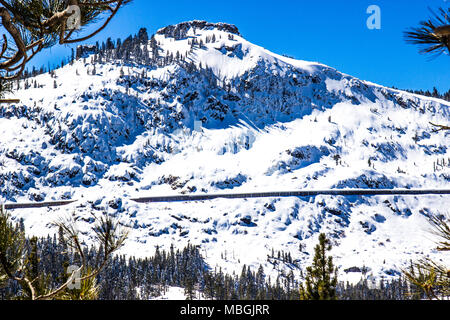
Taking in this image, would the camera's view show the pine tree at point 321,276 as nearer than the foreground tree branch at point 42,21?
No

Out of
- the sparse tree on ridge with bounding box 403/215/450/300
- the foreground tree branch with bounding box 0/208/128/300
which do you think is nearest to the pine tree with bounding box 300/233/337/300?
the sparse tree on ridge with bounding box 403/215/450/300

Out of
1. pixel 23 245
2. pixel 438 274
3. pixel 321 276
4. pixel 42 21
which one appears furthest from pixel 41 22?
pixel 321 276

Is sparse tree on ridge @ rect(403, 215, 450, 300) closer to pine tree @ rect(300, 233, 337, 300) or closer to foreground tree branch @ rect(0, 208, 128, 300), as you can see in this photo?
foreground tree branch @ rect(0, 208, 128, 300)

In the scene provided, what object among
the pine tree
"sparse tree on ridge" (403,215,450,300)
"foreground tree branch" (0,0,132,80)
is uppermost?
"foreground tree branch" (0,0,132,80)

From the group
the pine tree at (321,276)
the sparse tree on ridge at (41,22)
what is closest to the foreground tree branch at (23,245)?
the sparse tree on ridge at (41,22)

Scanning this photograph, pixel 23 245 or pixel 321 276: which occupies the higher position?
pixel 23 245

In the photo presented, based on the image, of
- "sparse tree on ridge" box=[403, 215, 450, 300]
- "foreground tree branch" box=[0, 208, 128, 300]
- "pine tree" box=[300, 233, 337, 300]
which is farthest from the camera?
"pine tree" box=[300, 233, 337, 300]

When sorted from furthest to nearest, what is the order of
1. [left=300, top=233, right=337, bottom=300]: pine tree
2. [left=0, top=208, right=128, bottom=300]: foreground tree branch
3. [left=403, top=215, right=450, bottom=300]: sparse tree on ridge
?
[left=300, top=233, right=337, bottom=300]: pine tree < [left=0, top=208, right=128, bottom=300]: foreground tree branch < [left=403, top=215, right=450, bottom=300]: sparse tree on ridge

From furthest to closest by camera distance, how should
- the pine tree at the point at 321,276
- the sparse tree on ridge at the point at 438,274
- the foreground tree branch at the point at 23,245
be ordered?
1. the pine tree at the point at 321,276
2. the foreground tree branch at the point at 23,245
3. the sparse tree on ridge at the point at 438,274

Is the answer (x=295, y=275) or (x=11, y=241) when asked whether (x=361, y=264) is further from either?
(x=11, y=241)

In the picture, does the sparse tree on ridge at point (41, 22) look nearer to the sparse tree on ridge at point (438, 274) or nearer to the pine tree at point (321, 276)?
the sparse tree on ridge at point (438, 274)

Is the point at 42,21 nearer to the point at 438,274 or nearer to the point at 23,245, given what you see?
the point at 23,245
